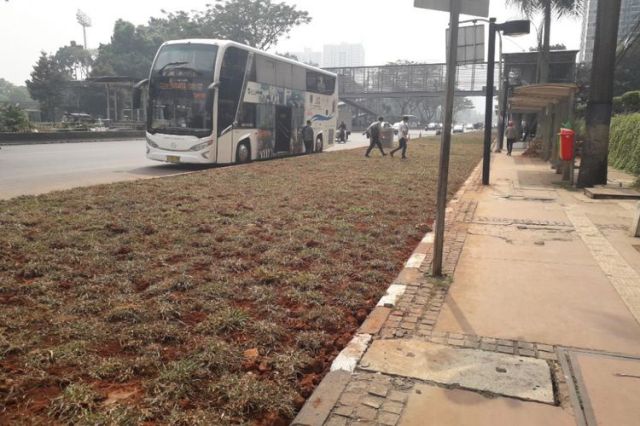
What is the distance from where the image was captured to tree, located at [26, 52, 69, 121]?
50.2 m

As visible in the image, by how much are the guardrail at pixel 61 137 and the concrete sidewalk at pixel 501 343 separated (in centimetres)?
2335

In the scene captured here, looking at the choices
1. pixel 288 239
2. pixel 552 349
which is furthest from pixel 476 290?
pixel 288 239

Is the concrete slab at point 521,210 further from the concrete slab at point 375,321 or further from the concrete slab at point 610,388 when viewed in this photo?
the concrete slab at point 610,388

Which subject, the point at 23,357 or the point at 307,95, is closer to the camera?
the point at 23,357

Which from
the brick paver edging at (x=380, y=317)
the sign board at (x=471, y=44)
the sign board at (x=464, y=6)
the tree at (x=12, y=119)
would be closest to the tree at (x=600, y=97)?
the sign board at (x=471, y=44)

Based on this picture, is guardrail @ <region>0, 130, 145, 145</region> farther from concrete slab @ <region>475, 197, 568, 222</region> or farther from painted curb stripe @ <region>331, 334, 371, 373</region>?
painted curb stripe @ <region>331, 334, 371, 373</region>

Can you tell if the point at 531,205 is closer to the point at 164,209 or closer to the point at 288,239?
the point at 288,239

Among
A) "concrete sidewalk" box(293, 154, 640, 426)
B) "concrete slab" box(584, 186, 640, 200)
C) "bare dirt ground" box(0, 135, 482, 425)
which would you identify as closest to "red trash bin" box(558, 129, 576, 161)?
"concrete slab" box(584, 186, 640, 200)

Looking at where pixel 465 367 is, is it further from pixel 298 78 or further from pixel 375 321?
pixel 298 78

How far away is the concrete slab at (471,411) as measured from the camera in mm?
2598

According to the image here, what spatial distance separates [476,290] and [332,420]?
93.5 inches

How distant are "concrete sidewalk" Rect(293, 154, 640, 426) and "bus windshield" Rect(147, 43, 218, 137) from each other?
30.8 feet

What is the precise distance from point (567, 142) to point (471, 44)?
4.67 meters

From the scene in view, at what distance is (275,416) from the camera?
2.63 meters
